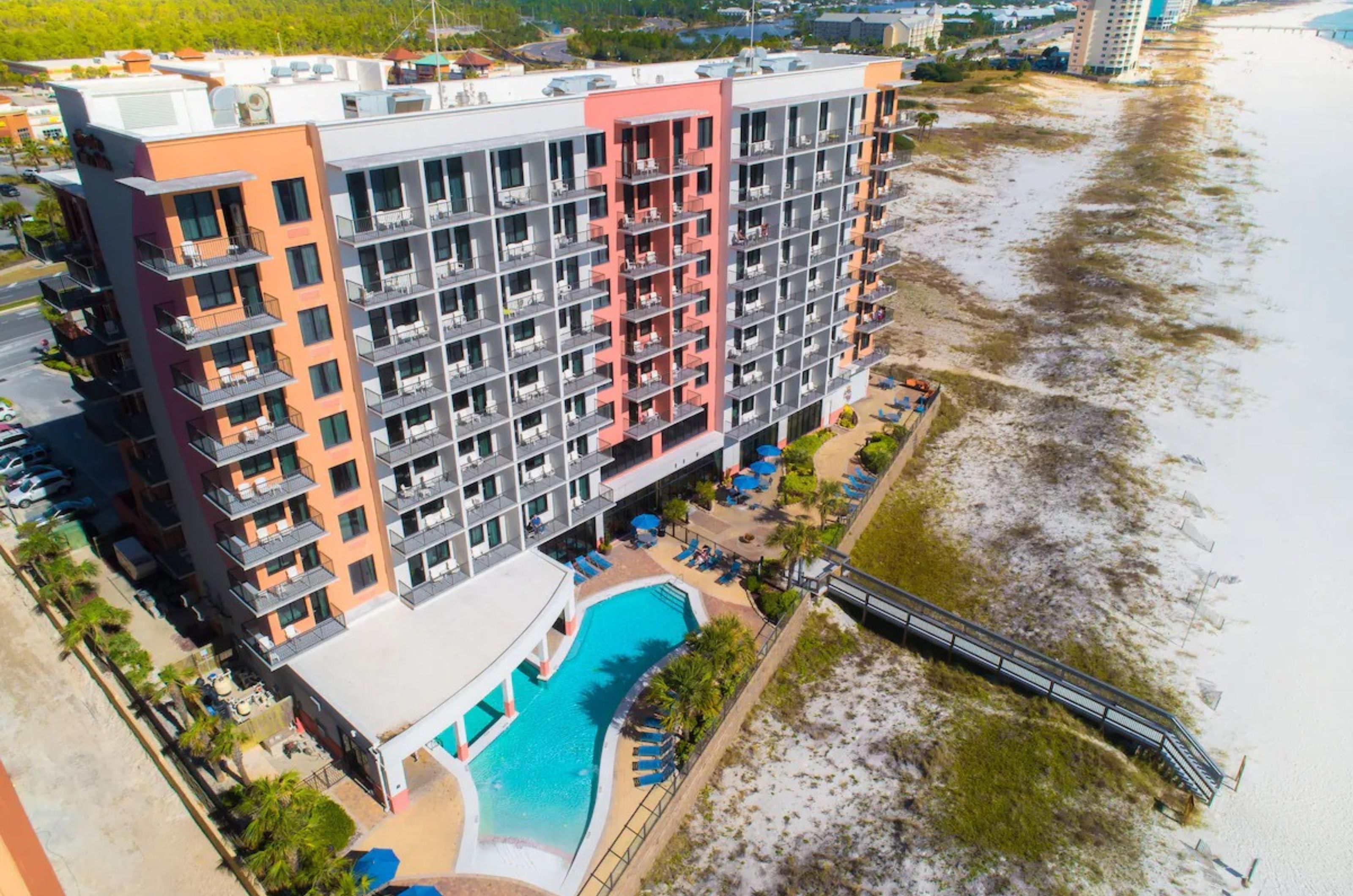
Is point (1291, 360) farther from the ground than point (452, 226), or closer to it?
closer to it

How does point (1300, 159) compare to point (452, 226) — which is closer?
point (452, 226)

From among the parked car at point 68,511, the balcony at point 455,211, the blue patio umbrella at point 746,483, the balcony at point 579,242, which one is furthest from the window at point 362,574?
the blue patio umbrella at point 746,483

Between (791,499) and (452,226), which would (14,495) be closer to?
(452,226)

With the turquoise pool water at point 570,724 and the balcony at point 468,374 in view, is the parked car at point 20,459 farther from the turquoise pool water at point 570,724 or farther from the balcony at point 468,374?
the turquoise pool water at point 570,724

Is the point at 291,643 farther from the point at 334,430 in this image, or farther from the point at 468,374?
the point at 468,374

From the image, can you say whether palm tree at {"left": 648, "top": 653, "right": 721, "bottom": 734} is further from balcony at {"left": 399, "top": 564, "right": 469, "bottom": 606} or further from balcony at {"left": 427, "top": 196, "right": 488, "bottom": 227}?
balcony at {"left": 427, "top": 196, "right": 488, "bottom": 227}

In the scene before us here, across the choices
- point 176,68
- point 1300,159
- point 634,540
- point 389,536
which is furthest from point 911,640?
point 1300,159

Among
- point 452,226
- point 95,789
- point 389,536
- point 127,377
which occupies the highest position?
point 452,226
